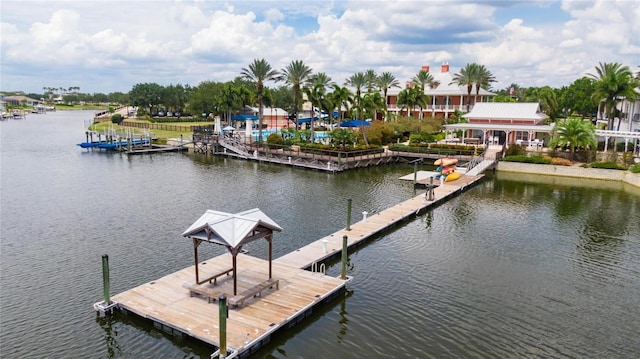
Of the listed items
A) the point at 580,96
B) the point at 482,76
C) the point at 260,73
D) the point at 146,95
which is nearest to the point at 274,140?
the point at 260,73

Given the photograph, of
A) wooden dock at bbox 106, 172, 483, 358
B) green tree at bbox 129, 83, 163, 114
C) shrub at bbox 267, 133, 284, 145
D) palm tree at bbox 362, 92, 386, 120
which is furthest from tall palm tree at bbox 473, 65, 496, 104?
green tree at bbox 129, 83, 163, 114

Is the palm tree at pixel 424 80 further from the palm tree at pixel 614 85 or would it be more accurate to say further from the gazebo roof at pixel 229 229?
the gazebo roof at pixel 229 229

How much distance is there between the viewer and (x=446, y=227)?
26.8 m

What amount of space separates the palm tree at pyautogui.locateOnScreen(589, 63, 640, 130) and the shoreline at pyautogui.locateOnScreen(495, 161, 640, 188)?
11.4m

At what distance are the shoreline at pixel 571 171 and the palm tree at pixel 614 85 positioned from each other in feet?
37.5

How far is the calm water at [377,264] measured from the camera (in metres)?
14.4

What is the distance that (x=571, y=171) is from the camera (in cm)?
4438

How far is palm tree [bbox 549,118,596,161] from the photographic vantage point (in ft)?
149

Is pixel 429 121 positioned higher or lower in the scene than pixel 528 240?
higher

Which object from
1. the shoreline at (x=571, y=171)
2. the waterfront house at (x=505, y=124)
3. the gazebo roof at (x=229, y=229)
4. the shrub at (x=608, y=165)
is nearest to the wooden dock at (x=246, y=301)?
the gazebo roof at (x=229, y=229)

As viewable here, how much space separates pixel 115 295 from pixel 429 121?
5748 centimetres

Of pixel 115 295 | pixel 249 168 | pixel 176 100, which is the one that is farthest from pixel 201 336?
pixel 176 100

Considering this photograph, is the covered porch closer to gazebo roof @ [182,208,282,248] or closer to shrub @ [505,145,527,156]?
shrub @ [505,145,527,156]

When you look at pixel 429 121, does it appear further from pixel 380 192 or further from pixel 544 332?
pixel 544 332
